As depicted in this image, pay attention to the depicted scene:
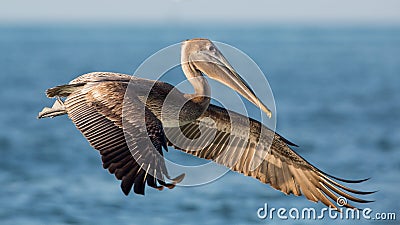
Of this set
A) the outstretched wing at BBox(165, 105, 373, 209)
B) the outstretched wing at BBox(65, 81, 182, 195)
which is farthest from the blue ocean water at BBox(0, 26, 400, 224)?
the outstretched wing at BBox(65, 81, 182, 195)

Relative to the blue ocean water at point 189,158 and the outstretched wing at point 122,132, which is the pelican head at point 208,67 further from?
the blue ocean water at point 189,158

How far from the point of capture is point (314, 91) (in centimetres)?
5128

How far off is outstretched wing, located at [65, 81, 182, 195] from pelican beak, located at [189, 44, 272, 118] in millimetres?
1037

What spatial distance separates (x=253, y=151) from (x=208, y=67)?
152 cm

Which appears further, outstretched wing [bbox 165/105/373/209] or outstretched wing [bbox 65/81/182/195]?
outstretched wing [bbox 165/105/373/209]

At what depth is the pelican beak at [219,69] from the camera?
1095cm

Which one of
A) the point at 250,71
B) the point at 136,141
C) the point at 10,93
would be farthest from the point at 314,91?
the point at 136,141

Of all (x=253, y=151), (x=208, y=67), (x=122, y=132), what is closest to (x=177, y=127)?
(x=208, y=67)

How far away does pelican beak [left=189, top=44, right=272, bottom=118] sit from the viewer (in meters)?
10.9

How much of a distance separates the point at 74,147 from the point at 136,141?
67.7 ft

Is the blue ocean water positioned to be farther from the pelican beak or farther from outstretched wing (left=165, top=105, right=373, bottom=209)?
the pelican beak

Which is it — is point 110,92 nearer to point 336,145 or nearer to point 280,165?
point 280,165

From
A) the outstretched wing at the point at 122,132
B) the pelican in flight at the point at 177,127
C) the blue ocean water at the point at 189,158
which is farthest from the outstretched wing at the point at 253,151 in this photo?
the blue ocean water at the point at 189,158

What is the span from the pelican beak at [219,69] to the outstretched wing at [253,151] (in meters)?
0.63
